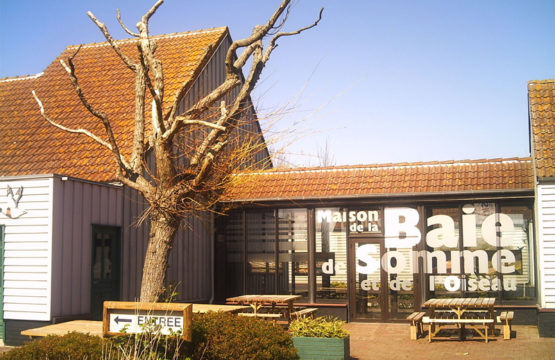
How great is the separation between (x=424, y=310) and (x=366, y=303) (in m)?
1.47

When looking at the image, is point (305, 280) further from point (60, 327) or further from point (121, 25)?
point (121, 25)

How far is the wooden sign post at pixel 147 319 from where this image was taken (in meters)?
8.36

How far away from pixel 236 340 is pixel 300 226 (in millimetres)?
9349

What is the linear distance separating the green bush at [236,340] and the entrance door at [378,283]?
7946 millimetres

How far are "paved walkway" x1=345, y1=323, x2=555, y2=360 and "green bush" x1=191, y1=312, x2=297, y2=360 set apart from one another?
9.65 ft

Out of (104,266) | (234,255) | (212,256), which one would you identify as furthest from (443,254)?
(104,266)

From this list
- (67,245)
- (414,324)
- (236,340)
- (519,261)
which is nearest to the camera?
(236,340)

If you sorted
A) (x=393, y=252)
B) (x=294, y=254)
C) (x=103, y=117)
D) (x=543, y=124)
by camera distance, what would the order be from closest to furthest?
1. (x=103, y=117)
2. (x=543, y=124)
3. (x=393, y=252)
4. (x=294, y=254)

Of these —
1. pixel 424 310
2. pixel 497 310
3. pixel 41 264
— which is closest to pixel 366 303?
pixel 424 310

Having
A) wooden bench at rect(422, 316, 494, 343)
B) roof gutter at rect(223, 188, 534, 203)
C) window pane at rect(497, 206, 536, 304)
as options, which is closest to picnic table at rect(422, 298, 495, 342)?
wooden bench at rect(422, 316, 494, 343)

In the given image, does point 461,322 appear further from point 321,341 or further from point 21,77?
point 21,77

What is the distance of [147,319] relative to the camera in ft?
27.6

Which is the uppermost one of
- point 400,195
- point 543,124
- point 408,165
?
point 543,124

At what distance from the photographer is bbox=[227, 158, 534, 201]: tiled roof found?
673 inches
